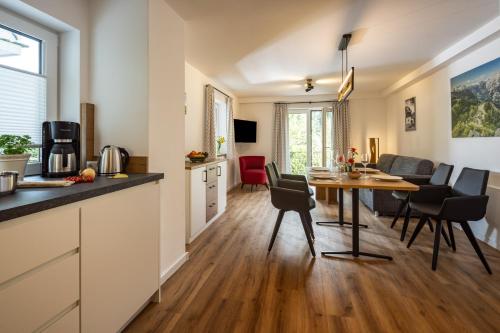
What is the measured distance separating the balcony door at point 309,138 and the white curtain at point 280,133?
157mm

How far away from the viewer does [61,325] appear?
1113 millimetres

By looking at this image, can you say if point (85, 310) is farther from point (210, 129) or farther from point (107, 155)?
point (210, 129)

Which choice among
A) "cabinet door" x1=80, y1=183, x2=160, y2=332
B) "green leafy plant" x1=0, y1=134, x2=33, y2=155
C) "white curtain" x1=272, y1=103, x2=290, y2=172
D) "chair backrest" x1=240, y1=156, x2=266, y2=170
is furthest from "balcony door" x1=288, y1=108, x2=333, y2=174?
"green leafy plant" x1=0, y1=134, x2=33, y2=155

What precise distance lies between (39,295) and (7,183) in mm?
508

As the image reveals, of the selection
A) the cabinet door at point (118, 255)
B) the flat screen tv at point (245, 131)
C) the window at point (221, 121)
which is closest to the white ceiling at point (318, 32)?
the window at point (221, 121)

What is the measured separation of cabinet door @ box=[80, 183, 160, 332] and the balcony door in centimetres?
566

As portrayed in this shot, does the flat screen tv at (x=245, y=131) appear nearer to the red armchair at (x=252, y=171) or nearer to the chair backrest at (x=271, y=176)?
the red armchair at (x=252, y=171)

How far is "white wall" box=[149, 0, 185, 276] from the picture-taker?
206cm

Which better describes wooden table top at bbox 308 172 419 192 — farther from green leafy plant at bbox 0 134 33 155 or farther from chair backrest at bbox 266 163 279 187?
green leafy plant at bbox 0 134 33 155

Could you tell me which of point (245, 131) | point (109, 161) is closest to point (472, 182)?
point (109, 161)

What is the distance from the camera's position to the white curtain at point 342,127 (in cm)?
669

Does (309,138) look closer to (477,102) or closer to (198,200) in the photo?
(477,102)

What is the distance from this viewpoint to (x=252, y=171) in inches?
252

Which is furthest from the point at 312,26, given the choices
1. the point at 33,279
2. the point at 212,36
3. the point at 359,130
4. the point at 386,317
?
the point at 359,130
